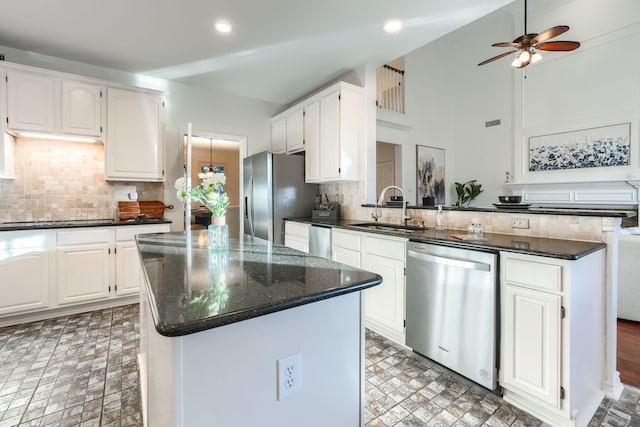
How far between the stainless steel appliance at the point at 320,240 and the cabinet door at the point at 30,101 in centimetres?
284

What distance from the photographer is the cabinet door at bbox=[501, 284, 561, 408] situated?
1.52 metres

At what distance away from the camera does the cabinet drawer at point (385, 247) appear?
2.32m

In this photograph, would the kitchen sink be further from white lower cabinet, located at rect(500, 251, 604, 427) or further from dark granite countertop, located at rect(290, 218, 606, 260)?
white lower cabinet, located at rect(500, 251, 604, 427)

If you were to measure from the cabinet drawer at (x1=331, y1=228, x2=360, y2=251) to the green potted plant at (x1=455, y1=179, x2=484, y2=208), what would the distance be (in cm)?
490

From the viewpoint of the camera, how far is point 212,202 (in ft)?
5.51

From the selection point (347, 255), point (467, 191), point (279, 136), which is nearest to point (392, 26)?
point (347, 255)

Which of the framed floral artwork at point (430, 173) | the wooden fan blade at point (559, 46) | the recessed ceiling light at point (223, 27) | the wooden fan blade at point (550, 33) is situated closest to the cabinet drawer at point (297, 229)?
the recessed ceiling light at point (223, 27)

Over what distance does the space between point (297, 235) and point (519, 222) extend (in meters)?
2.28

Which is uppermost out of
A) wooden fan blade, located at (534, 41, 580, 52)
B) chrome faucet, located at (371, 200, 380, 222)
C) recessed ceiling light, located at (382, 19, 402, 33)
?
wooden fan blade, located at (534, 41, 580, 52)

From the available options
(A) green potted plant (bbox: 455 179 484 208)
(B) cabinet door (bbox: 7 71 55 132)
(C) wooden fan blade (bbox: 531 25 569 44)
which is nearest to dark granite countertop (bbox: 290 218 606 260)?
(C) wooden fan blade (bbox: 531 25 569 44)

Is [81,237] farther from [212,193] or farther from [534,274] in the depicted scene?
[534,274]

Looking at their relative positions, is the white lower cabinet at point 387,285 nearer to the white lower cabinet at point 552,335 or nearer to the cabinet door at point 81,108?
the white lower cabinet at point 552,335

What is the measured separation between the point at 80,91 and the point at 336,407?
152 inches

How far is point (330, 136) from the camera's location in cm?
360
